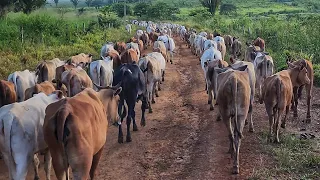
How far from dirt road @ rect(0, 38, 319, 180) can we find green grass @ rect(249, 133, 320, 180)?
0.24 metres

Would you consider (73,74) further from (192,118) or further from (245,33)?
(245,33)

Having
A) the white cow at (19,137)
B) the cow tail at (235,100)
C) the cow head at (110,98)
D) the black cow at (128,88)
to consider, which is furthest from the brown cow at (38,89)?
the cow tail at (235,100)

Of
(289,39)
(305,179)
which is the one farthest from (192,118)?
(289,39)

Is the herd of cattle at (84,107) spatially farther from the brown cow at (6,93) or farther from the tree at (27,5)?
the tree at (27,5)

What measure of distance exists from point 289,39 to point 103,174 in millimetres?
18379

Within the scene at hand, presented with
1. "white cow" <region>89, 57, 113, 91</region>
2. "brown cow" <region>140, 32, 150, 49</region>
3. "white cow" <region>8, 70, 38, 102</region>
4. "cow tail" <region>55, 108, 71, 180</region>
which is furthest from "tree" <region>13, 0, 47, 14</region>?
"cow tail" <region>55, 108, 71, 180</region>

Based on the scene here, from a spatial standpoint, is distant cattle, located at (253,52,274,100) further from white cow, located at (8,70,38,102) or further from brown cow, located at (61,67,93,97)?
white cow, located at (8,70,38,102)

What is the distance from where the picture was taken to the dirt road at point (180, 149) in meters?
9.12

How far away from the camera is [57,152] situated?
251 inches

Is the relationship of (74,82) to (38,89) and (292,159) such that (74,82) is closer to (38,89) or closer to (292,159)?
(38,89)

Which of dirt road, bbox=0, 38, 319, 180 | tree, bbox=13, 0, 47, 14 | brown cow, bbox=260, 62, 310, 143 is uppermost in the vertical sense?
tree, bbox=13, 0, 47, 14

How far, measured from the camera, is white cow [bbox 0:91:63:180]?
22.3 feet

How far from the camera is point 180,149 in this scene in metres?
10.6

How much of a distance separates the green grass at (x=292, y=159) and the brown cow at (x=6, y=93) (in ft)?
20.2
